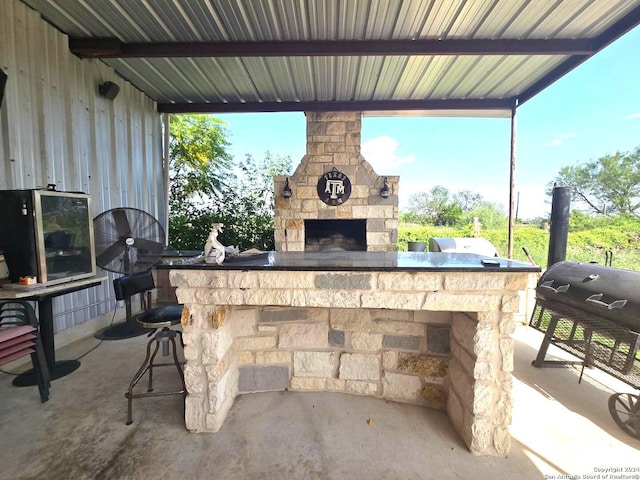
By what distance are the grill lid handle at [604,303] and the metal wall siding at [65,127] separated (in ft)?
15.6

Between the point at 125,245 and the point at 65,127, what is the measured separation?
139cm

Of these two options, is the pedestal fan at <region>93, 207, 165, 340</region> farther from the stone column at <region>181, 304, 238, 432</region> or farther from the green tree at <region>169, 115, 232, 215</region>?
the green tree at <region>169, 115, 232, 215</region>

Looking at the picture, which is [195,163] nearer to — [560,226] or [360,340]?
[360,340]

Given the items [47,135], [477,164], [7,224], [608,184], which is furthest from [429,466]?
[477,164]

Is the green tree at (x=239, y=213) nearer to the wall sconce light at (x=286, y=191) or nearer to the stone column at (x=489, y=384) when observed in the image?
the wall sconce light at (x=286, y=191)

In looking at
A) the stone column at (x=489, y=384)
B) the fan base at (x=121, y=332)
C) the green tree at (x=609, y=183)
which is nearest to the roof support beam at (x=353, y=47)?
the stone column at (x=489, y=384)

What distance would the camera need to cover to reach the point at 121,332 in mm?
3197

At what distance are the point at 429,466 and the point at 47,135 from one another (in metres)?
4.14

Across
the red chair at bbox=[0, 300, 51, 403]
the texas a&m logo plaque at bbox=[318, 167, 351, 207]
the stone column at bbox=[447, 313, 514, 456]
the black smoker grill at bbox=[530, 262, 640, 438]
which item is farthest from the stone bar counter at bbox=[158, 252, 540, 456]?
the texas a&m logo plaque at bbox=[318, 167, 351, 207]

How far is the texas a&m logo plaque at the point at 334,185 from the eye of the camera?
4754mm

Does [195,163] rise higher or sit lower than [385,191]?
higher

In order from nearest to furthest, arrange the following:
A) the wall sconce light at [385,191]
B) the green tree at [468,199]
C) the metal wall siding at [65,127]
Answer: the metal wall siding at [65,127], the wall sconce light at [385,191], the green tree at [468,199]

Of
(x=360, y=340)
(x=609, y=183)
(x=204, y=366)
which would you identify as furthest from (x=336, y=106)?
(x=609, y=183)

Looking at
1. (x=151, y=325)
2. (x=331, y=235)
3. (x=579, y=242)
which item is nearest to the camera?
(x=151, y=325)
